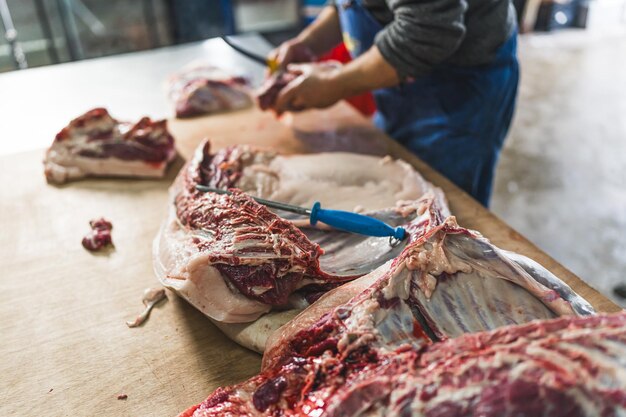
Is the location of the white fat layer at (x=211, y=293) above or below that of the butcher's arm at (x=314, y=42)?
below

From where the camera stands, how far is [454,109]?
3.17 meters

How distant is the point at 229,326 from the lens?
6.38 ft

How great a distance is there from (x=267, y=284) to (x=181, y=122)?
202cm

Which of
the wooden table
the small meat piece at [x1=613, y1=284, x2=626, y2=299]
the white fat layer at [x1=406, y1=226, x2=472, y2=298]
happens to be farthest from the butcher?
the small meat piece at [x1=613, y1=284, x2=626, y2=299]

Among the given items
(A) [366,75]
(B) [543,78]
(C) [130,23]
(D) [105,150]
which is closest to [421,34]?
(A) [366,75]

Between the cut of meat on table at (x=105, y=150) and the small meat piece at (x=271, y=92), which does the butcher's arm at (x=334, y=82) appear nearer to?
the small meat piece at (x=271, y=92)

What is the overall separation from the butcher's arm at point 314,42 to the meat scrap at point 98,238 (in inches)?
71.4

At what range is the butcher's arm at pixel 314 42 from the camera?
12.7ft

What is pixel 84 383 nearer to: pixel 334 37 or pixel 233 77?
pixel 233 77

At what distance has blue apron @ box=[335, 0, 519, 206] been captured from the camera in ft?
10.2

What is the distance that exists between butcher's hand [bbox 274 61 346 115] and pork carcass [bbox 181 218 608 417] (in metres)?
1.60

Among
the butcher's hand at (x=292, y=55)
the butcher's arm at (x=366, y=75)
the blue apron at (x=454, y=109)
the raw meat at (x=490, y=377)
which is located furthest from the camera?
the butcher's hand at (x=292, y=55)

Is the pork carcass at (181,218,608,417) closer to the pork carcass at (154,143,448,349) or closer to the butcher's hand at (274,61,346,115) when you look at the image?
the pork carcass at (154,143,448,349)

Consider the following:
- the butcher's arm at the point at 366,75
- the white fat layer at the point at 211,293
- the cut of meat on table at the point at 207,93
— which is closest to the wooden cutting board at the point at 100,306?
the white fat layer at the point at 211,293
